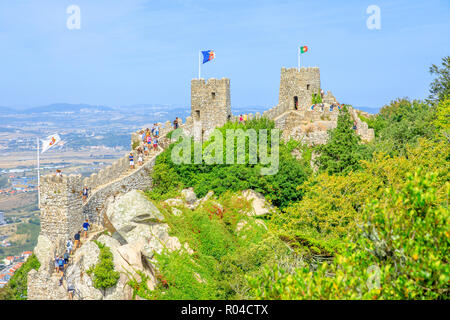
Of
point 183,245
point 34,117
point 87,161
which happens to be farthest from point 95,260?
point 34,117

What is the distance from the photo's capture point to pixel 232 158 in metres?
30.9

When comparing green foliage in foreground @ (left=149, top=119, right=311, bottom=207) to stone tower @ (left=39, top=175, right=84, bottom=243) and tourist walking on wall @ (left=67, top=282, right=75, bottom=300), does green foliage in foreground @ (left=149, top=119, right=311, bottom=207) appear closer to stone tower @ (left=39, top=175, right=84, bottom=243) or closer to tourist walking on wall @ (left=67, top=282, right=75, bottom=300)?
stone tower @ (left=39, top=175, right=84, bottom=243)

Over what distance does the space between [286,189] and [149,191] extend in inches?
328

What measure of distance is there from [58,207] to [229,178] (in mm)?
10014

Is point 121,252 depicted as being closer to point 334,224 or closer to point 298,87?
point 334,224

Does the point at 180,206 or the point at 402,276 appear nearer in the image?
the point at 402,276

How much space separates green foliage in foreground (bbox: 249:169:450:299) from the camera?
11.4 metres

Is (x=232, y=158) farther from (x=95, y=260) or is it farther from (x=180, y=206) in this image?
(x=95, y=260)

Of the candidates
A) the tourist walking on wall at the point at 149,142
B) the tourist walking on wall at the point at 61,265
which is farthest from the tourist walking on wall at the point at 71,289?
the tourist walking on wall at the point at 149,142

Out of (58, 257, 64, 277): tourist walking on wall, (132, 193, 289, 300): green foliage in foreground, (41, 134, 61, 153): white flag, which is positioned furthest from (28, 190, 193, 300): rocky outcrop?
(41, 134, 61, 153): white flag

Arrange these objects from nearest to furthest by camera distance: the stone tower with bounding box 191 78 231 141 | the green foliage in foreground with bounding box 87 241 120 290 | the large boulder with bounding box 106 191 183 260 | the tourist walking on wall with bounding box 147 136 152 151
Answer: the green foliage in foreground with bounding box 87 241 120 290 < the large boulder with bounding box 106 191 183 260 < the tourist walking on wall with bounding box 147 136 152 151 < the stone tower with bounding box 191 78 231 141

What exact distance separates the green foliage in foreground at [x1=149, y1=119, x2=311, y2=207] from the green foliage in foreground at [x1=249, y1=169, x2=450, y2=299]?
16133mm

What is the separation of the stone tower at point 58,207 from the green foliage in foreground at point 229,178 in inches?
259

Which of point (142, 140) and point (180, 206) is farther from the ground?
point (142, 140)
